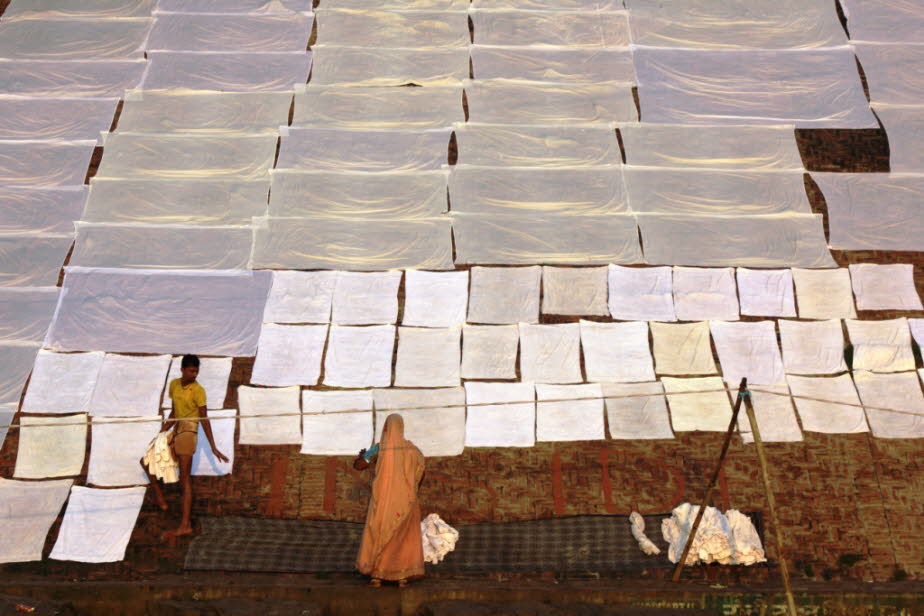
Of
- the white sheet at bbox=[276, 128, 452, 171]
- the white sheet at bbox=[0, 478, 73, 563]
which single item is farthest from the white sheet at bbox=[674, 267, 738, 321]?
the white sheet at bbox=[0, 478, 73, 563]

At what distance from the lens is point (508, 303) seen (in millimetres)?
11000

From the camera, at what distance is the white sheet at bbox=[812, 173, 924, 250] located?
462 inches

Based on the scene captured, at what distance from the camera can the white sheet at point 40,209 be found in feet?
38.6

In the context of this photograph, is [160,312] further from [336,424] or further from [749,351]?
[749,351]

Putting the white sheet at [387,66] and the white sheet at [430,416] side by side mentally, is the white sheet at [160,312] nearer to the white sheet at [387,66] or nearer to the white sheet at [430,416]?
the white sheet at [430,416]

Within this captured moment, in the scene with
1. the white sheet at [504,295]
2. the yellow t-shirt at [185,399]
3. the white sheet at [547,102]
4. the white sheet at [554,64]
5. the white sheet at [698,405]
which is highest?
the yellow t-shirt at [185,399]

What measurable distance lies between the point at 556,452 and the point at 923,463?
3.31 m

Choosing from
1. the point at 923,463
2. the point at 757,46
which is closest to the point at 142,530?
the point at 923,463

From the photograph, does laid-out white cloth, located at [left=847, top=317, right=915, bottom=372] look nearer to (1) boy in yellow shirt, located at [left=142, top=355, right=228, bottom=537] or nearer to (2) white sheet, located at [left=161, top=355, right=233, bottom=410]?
(2) white sheet, located at [left=161, top=355, right=233, bottom=410]

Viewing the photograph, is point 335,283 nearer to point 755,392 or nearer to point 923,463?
point 755,392

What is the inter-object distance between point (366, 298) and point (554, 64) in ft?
14.4

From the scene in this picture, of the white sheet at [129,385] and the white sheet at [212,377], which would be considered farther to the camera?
the white sheet at [212,377]

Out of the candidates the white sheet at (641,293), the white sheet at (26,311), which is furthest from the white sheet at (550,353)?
the white sheet at (26,311)

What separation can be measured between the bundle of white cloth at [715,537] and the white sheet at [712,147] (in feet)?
15.7
